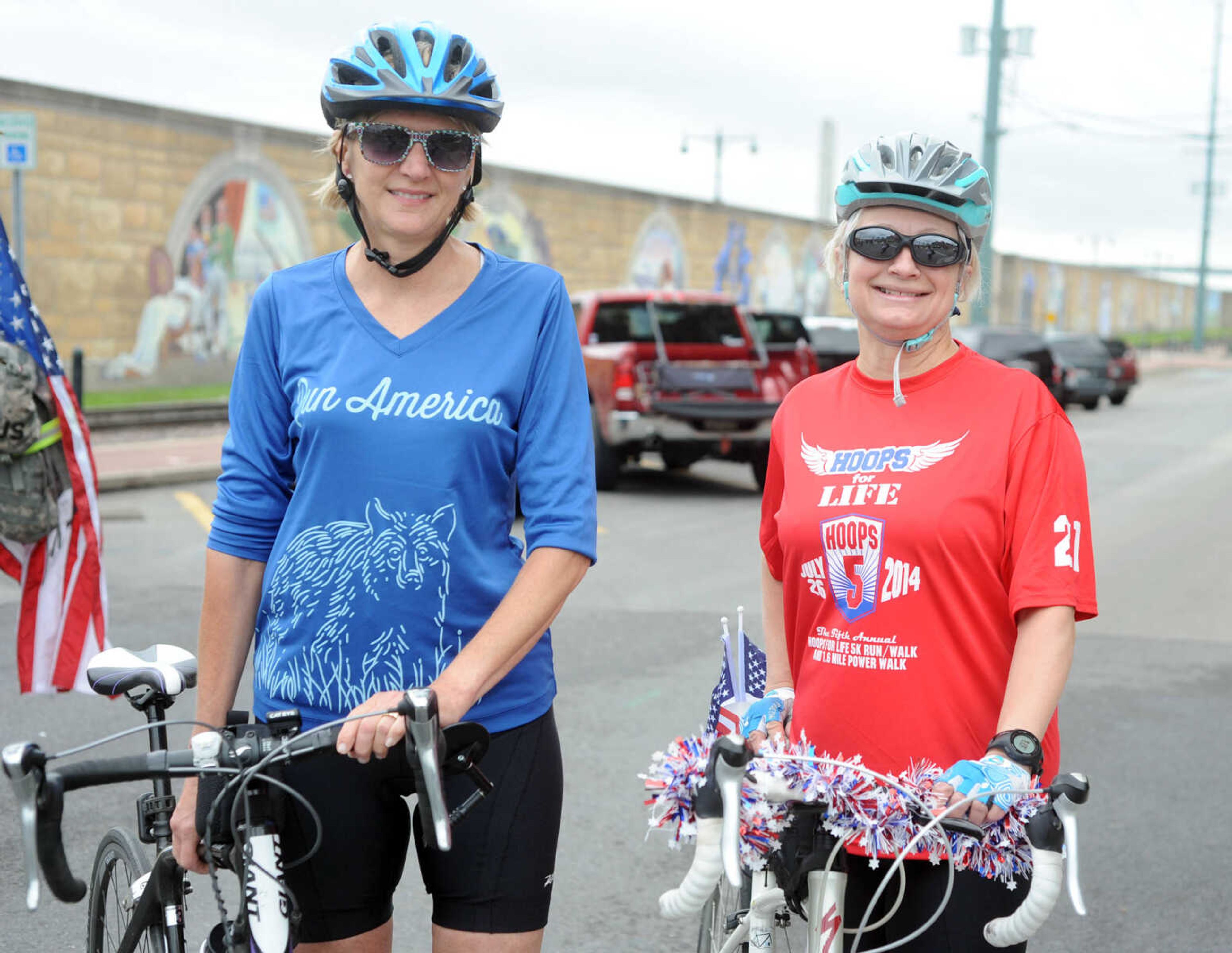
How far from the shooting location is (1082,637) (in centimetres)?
806

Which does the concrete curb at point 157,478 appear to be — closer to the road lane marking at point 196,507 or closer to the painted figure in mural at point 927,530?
the road lane marking at point 196,507

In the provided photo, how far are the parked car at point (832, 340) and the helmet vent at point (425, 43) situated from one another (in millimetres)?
17606

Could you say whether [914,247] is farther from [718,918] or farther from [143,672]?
[143,672]

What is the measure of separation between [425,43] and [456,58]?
0.05 metres

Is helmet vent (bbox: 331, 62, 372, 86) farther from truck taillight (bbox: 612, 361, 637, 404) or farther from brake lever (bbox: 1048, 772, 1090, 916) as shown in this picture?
truck taillight (bbox: 612, 361, 637, 404)

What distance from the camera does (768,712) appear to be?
2.43 meters

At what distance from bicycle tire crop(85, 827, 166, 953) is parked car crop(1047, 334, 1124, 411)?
25.4 meters

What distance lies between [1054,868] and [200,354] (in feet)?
77.7

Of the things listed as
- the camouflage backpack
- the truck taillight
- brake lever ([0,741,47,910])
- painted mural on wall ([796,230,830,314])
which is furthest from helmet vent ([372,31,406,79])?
painted mural on wall ([796,230,830,314])

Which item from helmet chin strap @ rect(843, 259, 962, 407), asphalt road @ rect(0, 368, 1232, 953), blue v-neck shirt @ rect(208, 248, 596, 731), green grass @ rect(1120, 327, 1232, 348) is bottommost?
green grass @ rect(1120, 327, 1232, 348)

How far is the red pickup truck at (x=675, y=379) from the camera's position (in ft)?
44.2

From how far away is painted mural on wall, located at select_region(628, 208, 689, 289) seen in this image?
36.6m

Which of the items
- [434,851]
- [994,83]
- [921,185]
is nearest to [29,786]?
[434,851]

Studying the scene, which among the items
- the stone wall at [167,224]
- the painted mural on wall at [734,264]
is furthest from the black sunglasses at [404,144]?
the painted mural on wall at [734,264]
